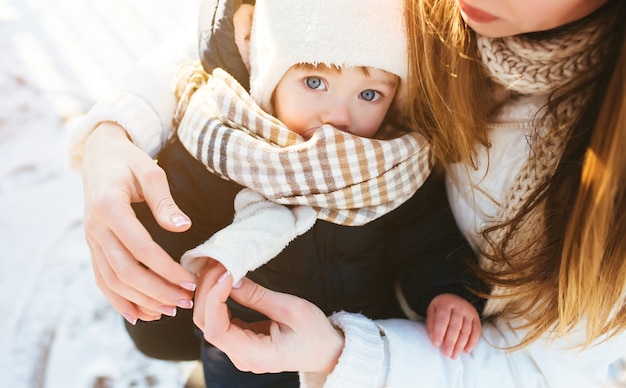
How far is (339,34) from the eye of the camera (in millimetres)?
811

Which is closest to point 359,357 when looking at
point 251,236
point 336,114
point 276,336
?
point 276,336

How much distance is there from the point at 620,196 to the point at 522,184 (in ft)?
0.54

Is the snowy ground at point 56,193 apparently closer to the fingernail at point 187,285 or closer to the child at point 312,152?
the child at point 312,152

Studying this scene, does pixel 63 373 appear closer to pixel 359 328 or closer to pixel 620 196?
pixel 359 328

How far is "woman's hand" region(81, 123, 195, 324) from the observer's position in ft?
2.45

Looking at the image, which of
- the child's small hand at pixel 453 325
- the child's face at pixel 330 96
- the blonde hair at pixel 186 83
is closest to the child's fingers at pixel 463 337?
the child's small hand at pixel 453 325

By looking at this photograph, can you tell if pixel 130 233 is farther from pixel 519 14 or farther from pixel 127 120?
pixel 519 14

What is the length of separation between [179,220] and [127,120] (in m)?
0.30

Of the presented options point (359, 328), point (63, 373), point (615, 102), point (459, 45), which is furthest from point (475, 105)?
point (63, 373)

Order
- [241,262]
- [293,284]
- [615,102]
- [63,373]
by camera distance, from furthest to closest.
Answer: [63,373] < [293,284] < [241,262] < [615,102]

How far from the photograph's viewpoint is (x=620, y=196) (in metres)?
0.67

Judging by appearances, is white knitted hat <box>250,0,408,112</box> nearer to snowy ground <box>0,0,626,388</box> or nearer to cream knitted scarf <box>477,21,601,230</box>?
cream knitted scarf <box>477,21,601,230</box>

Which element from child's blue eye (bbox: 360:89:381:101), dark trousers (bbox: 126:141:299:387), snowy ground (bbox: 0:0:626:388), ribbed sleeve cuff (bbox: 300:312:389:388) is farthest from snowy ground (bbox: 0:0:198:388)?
child's blue eye (bbox: 360:89:381:101)

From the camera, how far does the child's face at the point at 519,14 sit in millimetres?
643
